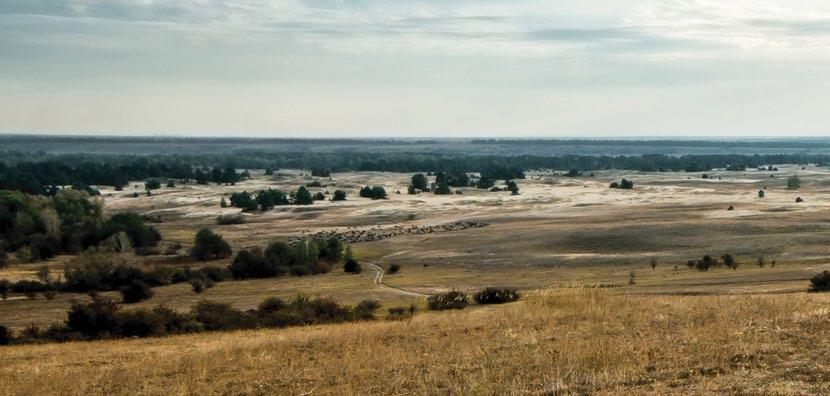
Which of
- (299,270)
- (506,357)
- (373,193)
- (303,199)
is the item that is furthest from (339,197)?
(506,357)

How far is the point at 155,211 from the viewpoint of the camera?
120 meters

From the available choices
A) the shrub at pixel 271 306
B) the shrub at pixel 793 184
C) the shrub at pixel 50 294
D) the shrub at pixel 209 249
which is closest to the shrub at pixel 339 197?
the shrub at pixel 209 249

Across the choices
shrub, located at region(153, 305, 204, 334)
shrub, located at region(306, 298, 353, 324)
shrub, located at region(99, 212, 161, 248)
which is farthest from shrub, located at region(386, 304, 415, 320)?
shrub, located at region(99, 212, 161, 248)

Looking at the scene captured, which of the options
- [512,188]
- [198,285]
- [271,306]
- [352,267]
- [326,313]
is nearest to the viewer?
[326,313]

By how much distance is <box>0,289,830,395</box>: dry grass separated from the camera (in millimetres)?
15727

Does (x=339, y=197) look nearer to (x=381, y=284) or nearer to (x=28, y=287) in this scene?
(x=28, y=287)

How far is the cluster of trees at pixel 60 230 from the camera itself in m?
83.4

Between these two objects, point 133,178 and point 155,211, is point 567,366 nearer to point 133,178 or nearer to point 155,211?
point 155,211

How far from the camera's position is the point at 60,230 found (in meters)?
89.6

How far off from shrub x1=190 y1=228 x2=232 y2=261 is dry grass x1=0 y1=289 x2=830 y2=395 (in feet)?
163

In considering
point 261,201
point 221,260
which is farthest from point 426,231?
point 261,201

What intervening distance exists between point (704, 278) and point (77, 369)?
3220cm

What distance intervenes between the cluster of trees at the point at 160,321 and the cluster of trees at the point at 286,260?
32215mm

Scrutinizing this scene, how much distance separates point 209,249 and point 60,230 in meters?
21.1
